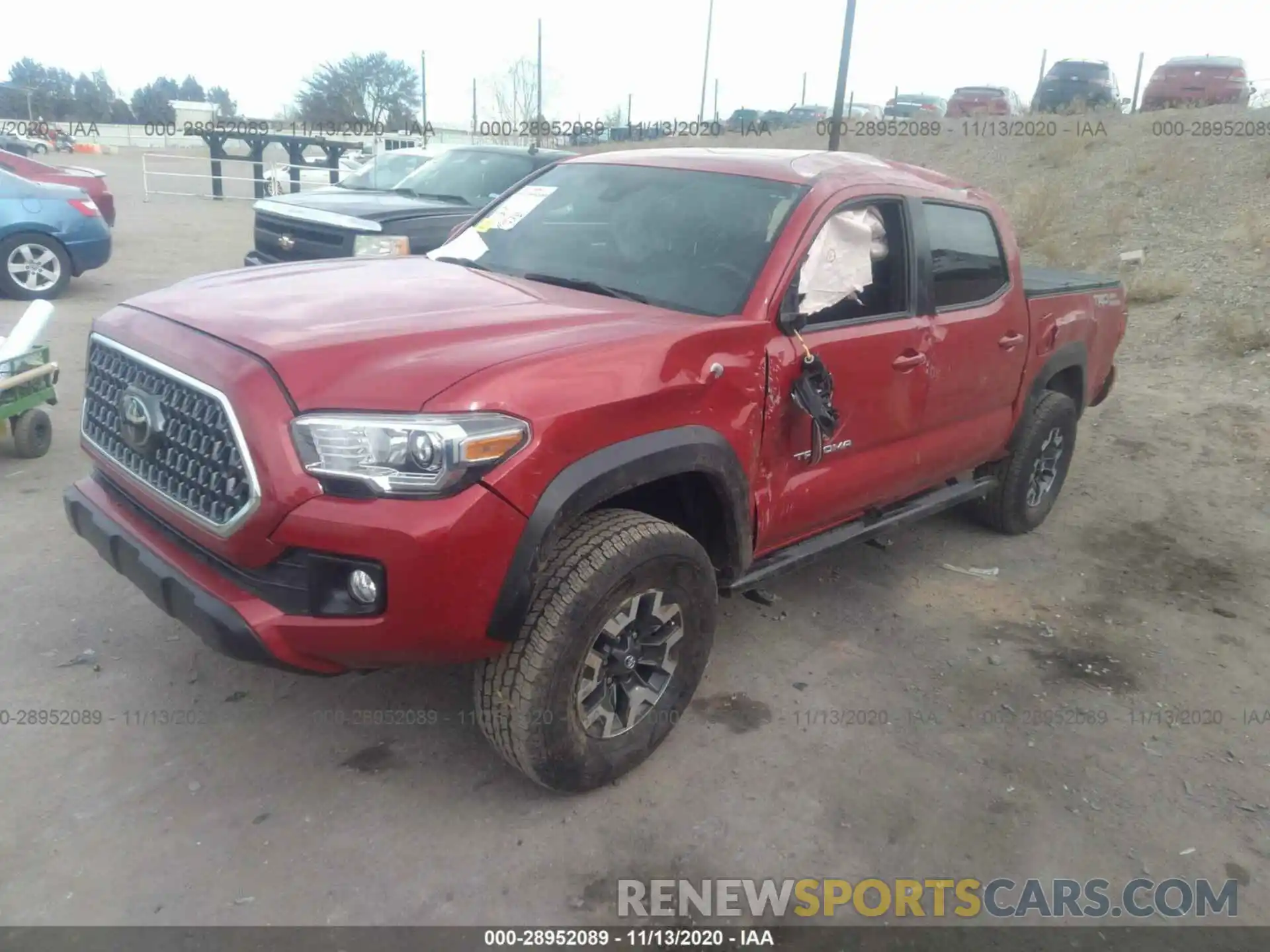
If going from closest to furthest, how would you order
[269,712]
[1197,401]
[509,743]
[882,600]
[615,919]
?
[615,919] < [509,743] < [269,712] < [882,600] < [1197,401]

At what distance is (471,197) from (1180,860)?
7.26 m

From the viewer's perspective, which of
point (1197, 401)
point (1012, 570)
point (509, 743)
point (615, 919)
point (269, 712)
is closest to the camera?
point (615, 919)

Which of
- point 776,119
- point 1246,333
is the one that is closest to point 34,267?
point 1246,333

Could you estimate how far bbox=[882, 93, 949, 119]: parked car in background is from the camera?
29206 mm

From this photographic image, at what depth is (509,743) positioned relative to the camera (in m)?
2.84

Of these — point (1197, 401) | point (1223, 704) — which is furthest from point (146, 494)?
point (1197, 401)

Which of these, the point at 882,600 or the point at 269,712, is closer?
the point at 269,712

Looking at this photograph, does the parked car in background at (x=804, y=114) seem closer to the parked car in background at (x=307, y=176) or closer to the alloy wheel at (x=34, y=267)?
the parked car in background at (x=307, y=176)

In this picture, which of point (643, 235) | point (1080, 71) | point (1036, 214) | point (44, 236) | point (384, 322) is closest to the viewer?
point (384, 322)

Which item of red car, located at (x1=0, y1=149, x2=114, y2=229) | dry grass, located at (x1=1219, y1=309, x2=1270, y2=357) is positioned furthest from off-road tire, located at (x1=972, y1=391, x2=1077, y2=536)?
red car, located at (x1=0, y1=149, x2=114, y2=229)

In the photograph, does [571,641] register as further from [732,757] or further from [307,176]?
[307,176]

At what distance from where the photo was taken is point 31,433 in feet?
17.7

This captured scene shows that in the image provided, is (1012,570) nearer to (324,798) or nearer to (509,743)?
(509,743)

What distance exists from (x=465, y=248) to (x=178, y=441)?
1.68 m
